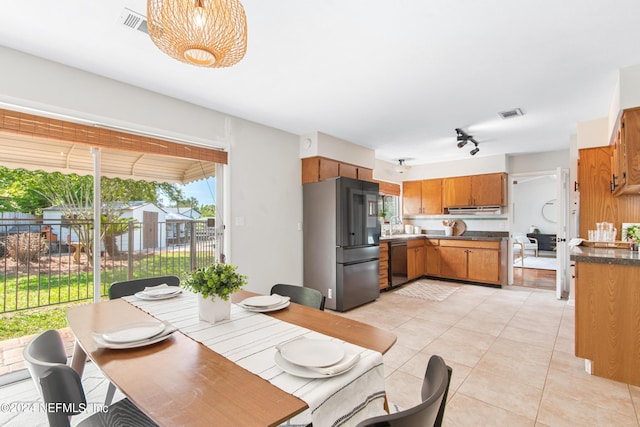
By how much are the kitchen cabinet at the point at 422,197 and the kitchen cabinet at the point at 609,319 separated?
385cm

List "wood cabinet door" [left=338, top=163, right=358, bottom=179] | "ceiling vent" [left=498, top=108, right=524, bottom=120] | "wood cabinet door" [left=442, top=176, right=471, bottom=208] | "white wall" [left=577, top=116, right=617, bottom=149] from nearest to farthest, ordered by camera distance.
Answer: "ceiling vent" [left=498, top=108, right=524, bottom=120] < "white wall" [left=577, top=116, right=617, bottom=149] < "wood cabinet door" [left=338, top=163, right=358, bottom=179] < "wood cabinet door" [left=442, top=176, right=471, bottom=208]

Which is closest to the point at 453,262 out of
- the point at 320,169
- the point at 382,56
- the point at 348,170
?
the point at 348,170

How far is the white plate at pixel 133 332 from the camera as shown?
1.16 m

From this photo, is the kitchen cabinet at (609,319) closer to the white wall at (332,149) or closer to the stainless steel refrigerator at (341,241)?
the stainless steel refrigerator at (341,241)

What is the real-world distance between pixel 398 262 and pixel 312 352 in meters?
4.32

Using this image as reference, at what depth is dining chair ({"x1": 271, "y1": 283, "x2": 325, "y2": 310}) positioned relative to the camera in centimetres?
182

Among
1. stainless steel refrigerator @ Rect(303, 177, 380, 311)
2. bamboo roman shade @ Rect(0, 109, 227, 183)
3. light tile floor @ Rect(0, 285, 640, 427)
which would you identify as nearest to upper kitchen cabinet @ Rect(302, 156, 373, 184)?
stainless steel refrigerator @ Rect(303, 177, 380, 311)

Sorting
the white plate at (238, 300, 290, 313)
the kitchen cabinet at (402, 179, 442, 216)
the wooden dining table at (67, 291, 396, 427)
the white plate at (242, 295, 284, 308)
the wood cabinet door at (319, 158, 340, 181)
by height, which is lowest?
the wooden dining table at (67, 291, 396, 427)

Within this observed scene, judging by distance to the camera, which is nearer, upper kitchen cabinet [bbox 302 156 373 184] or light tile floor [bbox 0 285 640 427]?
light tile floor [bbox 0 285 640 427]

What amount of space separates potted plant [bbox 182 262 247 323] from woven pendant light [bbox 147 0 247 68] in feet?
3.13

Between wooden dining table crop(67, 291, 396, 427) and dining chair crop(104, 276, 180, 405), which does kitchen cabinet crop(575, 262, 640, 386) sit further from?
dining chair crop(104, 276, 180, 405)

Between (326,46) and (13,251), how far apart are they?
113 inches

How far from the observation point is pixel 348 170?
4633mm

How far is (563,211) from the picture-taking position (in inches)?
174
